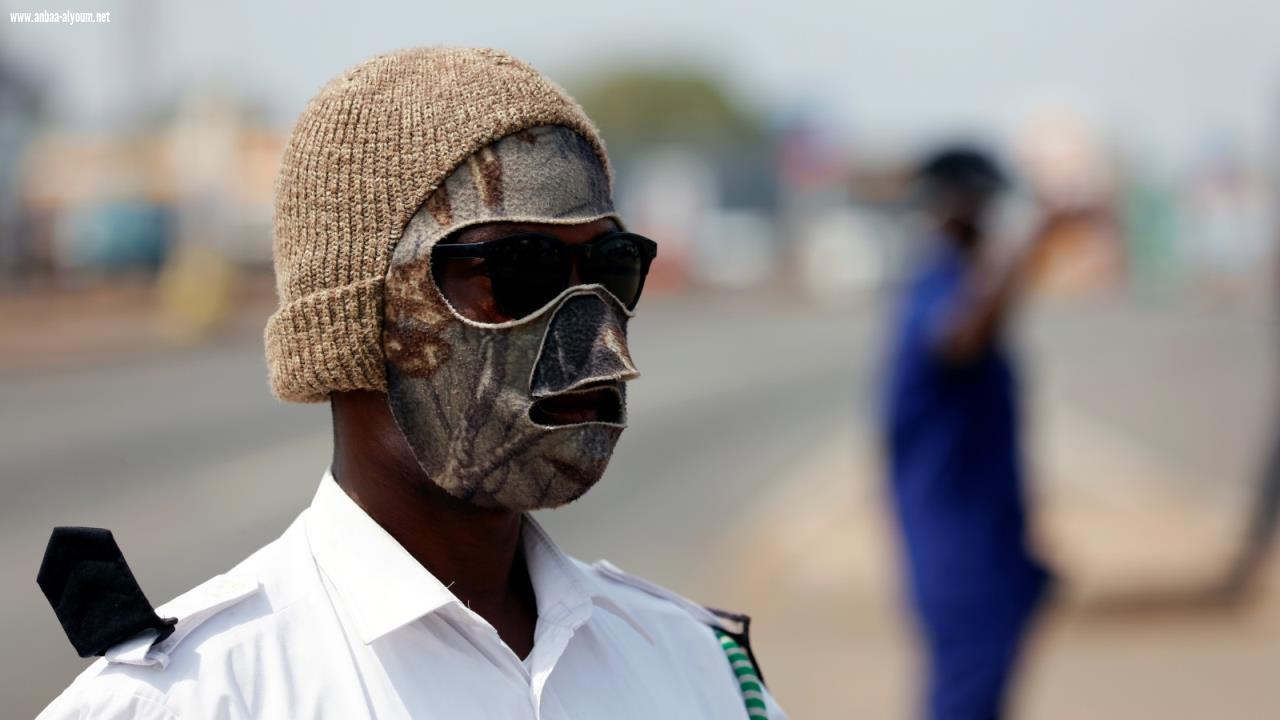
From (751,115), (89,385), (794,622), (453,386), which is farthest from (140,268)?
(751,115)

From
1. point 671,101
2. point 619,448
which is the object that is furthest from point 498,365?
point 671,101

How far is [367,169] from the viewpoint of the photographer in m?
1.98

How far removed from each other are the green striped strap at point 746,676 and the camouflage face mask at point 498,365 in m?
0.33

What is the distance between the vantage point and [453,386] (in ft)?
6.55

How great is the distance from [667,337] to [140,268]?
14.2 m

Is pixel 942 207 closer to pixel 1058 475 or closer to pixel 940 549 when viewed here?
pixel 940 549

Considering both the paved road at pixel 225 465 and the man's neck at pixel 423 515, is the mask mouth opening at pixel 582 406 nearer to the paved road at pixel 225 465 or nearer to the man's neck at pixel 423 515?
the man's neck at pixel 423 515

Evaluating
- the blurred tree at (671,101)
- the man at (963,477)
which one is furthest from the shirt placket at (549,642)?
the blurred tree at (671,101)

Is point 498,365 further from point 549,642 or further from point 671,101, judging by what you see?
point 671,101

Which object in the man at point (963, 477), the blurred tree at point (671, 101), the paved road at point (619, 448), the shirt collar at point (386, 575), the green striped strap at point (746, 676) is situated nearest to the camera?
the shirt collar at point (386, 575)

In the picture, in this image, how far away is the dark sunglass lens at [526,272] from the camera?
77.6 inches

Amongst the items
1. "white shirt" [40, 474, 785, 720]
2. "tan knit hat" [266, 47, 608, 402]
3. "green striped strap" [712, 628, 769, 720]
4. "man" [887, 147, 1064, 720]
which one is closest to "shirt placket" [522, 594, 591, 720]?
"white shirt" [40, 474, 785, 720]

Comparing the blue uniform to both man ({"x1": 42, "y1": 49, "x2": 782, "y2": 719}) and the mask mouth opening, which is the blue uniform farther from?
the mask mouth opening

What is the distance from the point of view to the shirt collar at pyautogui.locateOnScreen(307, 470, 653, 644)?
184 cm
